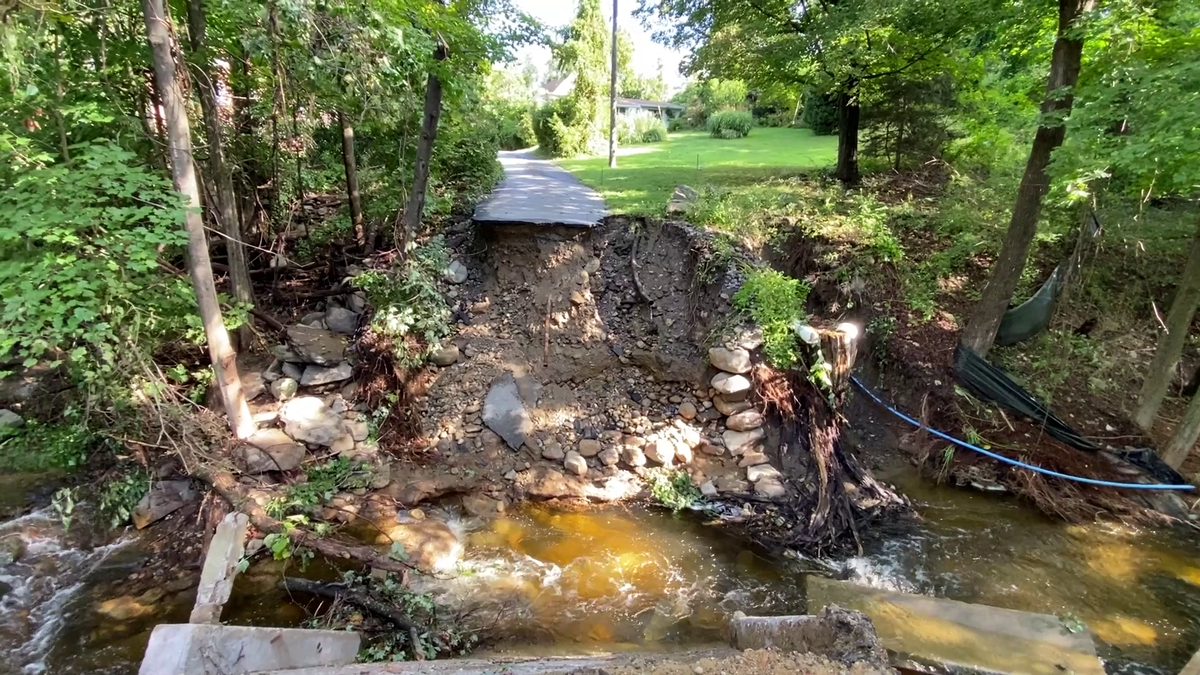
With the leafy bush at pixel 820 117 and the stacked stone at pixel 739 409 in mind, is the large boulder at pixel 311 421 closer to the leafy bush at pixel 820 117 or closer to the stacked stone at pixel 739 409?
the stacked stone at pixel 739 409

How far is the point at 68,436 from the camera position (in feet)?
19.3

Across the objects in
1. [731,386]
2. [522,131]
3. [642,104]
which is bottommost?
[731,386]

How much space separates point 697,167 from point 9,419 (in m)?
12.4

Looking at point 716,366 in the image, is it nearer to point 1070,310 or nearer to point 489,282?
point 489,282

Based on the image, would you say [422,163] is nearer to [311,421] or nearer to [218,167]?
[218,167]

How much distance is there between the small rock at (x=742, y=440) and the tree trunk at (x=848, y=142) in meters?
6.50

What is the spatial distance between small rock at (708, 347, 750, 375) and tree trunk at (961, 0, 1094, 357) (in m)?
2.98

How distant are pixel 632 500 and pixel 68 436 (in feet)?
19.5

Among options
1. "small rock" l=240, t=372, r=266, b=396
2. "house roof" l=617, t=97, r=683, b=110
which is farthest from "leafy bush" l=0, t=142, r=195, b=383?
"house roof" l=617, t=97, r=683, b=110

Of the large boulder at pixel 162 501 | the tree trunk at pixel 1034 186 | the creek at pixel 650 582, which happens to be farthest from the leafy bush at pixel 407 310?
the tree trunk at pixel 1034 186

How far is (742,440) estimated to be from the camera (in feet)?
21.4

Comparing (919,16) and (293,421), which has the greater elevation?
(919,16)

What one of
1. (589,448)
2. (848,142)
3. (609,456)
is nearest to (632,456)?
(609,456)

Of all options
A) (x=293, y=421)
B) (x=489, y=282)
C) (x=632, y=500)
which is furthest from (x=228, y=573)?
(x=489, y=282)
